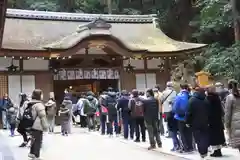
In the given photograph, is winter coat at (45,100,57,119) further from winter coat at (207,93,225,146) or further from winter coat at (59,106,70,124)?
winter coat at (207,93,225,146)

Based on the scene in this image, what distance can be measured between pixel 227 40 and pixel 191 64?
299cm

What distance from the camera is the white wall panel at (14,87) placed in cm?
1847

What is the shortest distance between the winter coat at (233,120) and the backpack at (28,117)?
4040 millimetres

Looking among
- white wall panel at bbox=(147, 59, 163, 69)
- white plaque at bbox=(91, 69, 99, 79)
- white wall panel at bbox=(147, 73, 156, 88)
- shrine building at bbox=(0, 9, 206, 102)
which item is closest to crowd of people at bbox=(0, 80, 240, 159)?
shrine building at bbox=(0, 9, 206, 102)

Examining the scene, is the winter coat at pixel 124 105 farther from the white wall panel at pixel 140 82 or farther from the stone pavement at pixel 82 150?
the white wall panel at pixel 140 82

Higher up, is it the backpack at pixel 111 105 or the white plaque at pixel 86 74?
the white plaque at pixel 86 74

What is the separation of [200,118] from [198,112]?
0.13 metres

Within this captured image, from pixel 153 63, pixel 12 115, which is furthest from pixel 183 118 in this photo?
pixel 153 63

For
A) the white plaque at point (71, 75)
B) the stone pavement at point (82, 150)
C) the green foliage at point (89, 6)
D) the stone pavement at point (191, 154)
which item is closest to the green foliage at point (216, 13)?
the white plaque at point (71, 75)

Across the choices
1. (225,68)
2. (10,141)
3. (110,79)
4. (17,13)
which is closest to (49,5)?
(17,13)

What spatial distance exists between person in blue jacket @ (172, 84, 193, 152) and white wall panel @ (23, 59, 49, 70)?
38.0 feet

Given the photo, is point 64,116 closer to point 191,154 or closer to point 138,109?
point 138,109

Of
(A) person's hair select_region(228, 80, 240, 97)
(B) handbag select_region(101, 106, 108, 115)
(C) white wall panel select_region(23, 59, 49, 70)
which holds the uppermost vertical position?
(C) white wall panel select_region(23, 59, 49, 70)

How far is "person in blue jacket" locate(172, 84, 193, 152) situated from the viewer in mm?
8617
